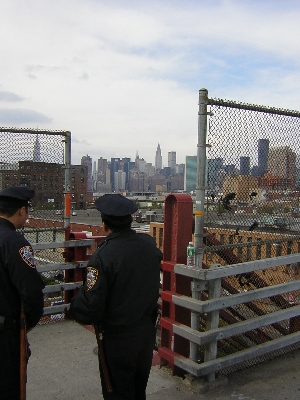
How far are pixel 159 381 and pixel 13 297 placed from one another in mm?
2025

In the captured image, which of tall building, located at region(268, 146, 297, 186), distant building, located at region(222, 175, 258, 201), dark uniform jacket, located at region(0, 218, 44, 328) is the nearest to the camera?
dark uniform jacket, located at region(0, 218, 44, 328)

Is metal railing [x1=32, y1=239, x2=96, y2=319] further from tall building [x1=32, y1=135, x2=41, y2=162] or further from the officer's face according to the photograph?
the officer's face

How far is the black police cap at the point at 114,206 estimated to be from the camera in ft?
9.50

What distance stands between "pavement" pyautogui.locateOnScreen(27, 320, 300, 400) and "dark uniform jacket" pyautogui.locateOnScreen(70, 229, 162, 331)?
1399 millimetres

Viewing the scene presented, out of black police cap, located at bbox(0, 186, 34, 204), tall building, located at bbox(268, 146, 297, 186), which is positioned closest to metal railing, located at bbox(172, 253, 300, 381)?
tall building, located at bbox(268, 146, 297, 186)

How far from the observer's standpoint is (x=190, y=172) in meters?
4.34

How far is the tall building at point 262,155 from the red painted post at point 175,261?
1.01m

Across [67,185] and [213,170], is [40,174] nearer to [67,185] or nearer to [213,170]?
[67,185]

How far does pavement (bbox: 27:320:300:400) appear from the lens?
3896 mm

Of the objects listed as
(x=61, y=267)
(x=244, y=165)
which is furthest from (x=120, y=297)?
(x=61, y=267)

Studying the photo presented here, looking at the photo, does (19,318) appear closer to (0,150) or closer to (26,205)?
(26,205)

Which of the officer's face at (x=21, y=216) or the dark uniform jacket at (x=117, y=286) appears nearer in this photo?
→ the dark uniform jacket at (x=117, y=286)

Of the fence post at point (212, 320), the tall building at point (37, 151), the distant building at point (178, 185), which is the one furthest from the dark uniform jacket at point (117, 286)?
Answer: the tall building at point (37, 151)

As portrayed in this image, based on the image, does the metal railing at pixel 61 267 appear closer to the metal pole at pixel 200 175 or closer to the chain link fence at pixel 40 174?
the chain link fence at pixel 40 174
